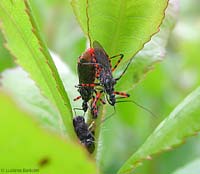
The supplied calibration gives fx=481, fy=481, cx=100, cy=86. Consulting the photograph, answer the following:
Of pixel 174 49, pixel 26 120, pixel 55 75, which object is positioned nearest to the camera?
pixel 26 120

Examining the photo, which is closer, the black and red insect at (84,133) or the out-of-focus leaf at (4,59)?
the black and red insect at (84,133)

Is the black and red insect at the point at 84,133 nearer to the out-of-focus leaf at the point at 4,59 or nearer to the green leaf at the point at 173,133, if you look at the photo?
the green leaf at the point at 173,133

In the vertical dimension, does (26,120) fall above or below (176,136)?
above

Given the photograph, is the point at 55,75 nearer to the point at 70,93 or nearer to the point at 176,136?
the point at 176,136

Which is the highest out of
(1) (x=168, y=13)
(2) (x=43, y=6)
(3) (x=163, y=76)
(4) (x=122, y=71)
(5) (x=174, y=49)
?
(1) (x=168, y=13)

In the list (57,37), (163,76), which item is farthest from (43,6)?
(163,76)

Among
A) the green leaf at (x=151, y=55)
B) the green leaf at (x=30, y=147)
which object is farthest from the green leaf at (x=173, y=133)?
the green leaf at (x=30, y=147)
